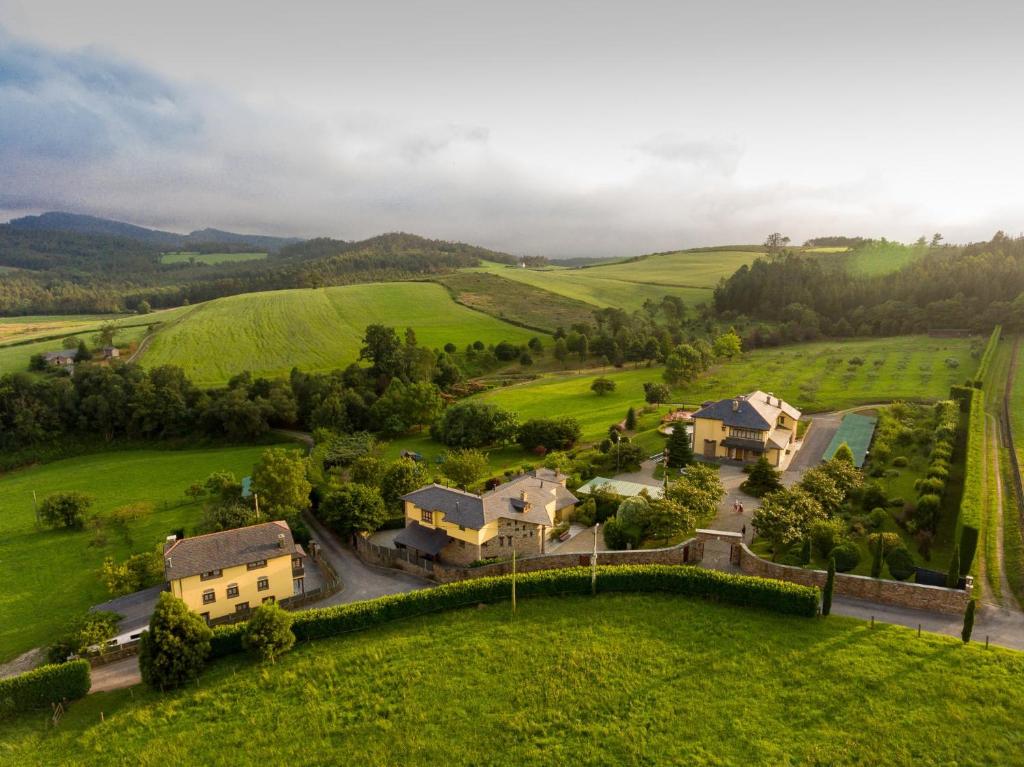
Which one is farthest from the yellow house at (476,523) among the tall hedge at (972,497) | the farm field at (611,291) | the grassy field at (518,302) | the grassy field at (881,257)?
the grassy field at (881,257)

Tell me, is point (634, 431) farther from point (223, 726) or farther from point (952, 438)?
point (223, 726)

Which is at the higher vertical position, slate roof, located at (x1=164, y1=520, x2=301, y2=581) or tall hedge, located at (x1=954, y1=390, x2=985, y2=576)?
tall hedge, located at (x1=954, y1=390, x2=985, y2=576)

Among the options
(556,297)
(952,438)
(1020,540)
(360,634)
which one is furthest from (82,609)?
(556,297)

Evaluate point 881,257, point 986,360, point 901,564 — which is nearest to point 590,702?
point 901,564

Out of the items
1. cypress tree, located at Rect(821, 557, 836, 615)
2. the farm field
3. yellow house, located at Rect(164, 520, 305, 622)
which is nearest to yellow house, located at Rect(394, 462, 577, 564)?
yellow house, located at Rect(164, 520, 305, 622)

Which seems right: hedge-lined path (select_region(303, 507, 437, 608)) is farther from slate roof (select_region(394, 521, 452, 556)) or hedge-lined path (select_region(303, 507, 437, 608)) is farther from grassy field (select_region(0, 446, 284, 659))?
grassy field (select_region(0, 446, 284, 659))

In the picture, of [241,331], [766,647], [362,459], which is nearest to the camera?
[766,647]
